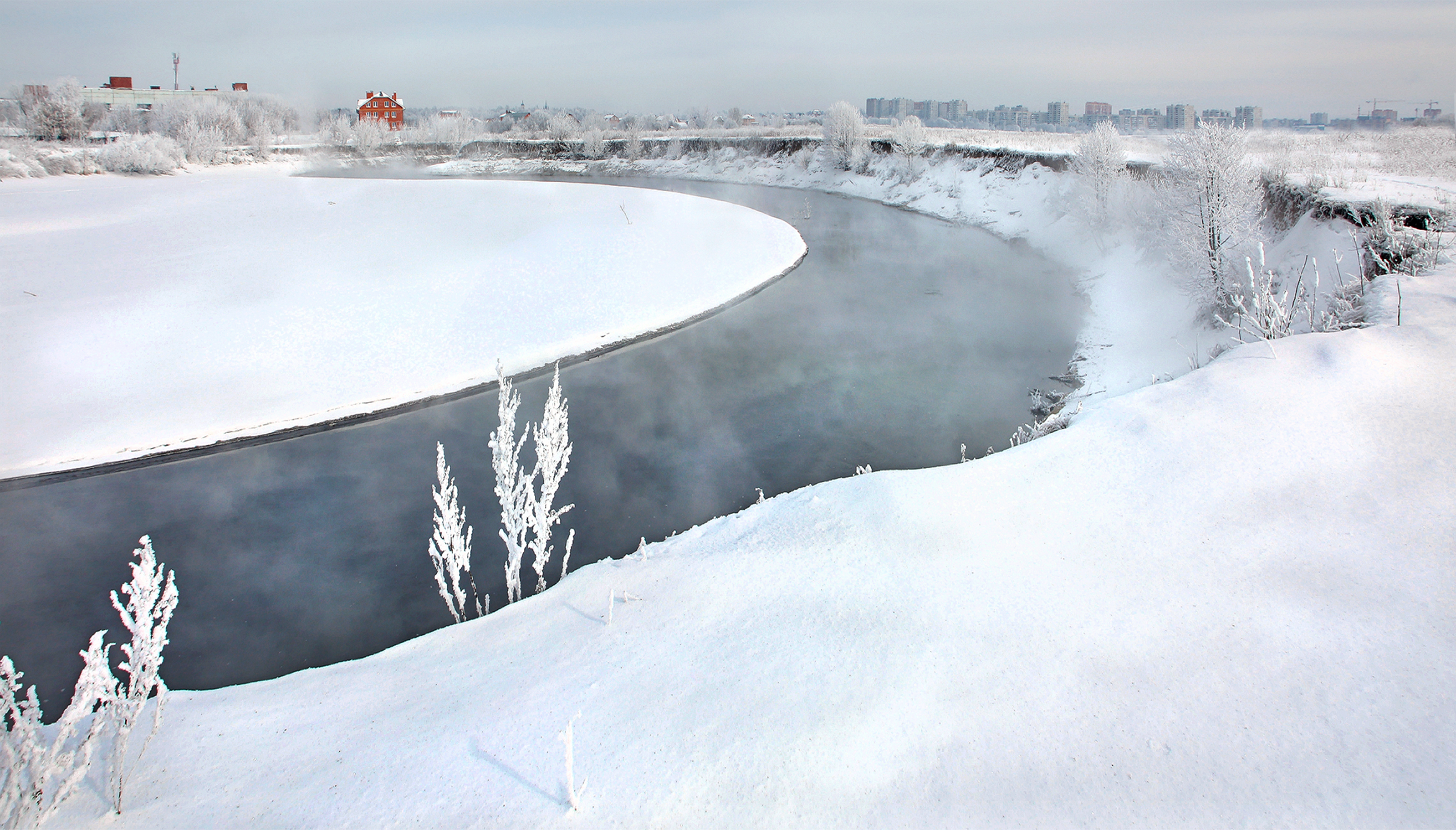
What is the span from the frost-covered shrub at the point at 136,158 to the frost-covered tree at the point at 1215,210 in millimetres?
33727

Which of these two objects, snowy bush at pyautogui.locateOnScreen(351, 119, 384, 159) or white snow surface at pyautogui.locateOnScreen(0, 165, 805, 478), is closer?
white snow surface at pyautogui.locateOnScreen(0, 165, 805, 478)

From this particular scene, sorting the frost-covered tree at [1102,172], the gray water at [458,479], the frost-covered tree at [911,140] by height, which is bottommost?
the gray water at [458,479]

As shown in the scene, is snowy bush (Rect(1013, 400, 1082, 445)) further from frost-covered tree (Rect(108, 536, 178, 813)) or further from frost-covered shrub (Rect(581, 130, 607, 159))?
frost-covered shrub (Rect(581, 130, 607, 159))

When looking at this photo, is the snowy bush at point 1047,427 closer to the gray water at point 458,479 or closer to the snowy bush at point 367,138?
the gray water at point 458,479

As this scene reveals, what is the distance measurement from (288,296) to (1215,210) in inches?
695

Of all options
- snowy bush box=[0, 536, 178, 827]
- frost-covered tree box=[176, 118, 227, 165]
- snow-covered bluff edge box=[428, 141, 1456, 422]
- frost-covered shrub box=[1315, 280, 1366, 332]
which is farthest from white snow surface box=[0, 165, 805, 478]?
frost-covered shrub box=[1315, 280, 1366, 332]

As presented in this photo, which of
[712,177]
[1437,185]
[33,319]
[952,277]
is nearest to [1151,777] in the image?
[33,319]

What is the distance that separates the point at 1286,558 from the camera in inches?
187

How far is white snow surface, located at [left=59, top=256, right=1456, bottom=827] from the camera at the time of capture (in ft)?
10.9

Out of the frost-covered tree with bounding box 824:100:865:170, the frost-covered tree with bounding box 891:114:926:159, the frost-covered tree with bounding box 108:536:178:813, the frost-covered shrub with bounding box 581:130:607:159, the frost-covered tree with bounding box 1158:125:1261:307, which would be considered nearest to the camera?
the frost-covered tree with bounding box 108:536:178:813

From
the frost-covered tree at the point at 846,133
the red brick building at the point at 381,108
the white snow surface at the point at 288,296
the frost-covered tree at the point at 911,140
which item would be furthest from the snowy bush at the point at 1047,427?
the red brick building at the point at 381,108

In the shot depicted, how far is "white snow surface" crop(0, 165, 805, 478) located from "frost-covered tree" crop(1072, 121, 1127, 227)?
9258 mm

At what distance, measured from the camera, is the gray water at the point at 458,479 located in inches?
263

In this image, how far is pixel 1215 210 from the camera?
43.1 ft
